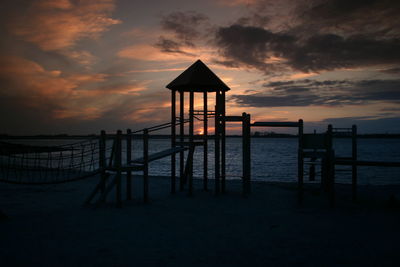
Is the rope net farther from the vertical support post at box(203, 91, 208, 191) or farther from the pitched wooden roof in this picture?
the vertical support post at box(203, 91, 208, 191)

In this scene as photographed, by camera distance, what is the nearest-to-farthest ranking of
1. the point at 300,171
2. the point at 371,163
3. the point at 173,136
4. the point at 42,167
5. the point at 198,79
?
the point at 371,163
the point at 300,171
the point at 198,79
the point at 173,136
the point at 42,167

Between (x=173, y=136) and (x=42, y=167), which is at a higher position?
(x=173, y=136)


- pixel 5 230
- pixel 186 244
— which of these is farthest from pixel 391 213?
pixel 5 230

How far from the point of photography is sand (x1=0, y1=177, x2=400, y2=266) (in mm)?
4949

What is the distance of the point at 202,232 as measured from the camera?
6457 millimetres

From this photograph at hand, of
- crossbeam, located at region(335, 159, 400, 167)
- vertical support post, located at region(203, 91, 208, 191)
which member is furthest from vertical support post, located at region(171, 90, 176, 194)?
crossbeam, located at region(335, 159, 400, 167)

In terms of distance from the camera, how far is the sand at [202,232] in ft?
16.2

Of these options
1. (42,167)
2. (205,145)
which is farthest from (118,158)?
(42,167)

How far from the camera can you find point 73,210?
8.64 m

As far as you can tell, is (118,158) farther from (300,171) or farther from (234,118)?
(300,171)

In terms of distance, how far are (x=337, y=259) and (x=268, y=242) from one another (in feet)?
4.18

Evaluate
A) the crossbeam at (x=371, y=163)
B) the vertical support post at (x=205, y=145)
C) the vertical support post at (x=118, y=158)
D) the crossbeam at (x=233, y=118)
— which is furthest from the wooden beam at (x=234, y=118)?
the vertical support post at (x=118, y=158)

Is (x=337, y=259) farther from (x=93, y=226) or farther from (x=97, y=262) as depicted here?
(x=93, y=226)

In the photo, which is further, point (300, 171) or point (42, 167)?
point (42, 167)
